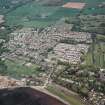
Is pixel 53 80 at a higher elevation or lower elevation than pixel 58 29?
lower

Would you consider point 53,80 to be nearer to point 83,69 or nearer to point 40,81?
point 40,81

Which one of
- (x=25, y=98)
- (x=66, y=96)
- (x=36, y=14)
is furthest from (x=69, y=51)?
(x=36, y=14)

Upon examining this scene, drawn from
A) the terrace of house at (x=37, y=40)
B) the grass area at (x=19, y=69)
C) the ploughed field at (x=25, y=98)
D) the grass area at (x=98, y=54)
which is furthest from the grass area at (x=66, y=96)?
the terrace of house at (x=37, y=40)

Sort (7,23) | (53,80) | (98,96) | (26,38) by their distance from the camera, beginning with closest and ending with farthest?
(98,96)
(53,80)
(26,38)
(7,23)

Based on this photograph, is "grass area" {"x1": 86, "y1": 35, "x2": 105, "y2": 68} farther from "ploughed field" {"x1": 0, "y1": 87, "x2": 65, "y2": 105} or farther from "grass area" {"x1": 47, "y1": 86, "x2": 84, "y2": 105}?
"ploughed field" {"x1": 0, "y1": 87, "x2": 65, "y2": 105}

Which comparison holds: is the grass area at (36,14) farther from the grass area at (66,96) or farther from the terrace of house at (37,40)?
the grass area at (66,96)

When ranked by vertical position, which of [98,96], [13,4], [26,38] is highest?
[13,4]

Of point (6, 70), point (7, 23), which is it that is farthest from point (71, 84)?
point (7, 23)
